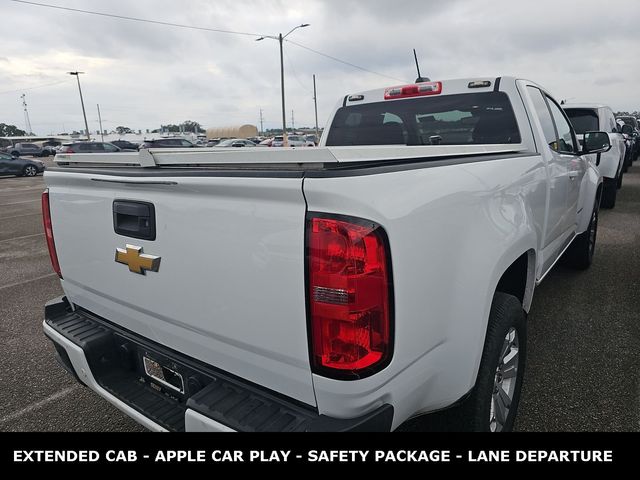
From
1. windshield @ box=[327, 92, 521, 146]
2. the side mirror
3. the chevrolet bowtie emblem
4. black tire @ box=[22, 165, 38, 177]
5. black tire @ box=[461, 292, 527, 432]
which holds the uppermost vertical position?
windshield @ box=[327, 92, 521, 146]

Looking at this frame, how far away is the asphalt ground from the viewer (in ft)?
8.45

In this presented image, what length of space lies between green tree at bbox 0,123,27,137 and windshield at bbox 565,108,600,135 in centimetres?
12050

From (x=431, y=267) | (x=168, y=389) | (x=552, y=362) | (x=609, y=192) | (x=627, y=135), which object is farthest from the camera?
(x=627, y=135)

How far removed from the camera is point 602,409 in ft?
8.41

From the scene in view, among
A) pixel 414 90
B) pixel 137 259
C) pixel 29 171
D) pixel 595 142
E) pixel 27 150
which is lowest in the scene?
pixel 29 171

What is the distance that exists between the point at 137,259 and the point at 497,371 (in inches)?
67.6

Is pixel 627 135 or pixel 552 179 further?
pixel 627 135

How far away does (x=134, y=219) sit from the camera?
1829 mm

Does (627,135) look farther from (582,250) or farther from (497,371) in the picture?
(497,371)

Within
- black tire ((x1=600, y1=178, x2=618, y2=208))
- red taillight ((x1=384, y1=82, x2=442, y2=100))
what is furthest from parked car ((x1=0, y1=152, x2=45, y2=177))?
black tire ((x1=600, y1=178, x2=618, y2=208))

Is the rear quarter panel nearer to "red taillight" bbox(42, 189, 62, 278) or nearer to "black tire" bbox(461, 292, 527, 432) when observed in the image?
"black tire" bbox(461, 292, 527, 432)

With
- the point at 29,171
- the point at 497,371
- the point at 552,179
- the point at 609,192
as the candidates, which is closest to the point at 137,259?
the point at 497,371

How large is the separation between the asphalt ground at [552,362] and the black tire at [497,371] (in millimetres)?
160
